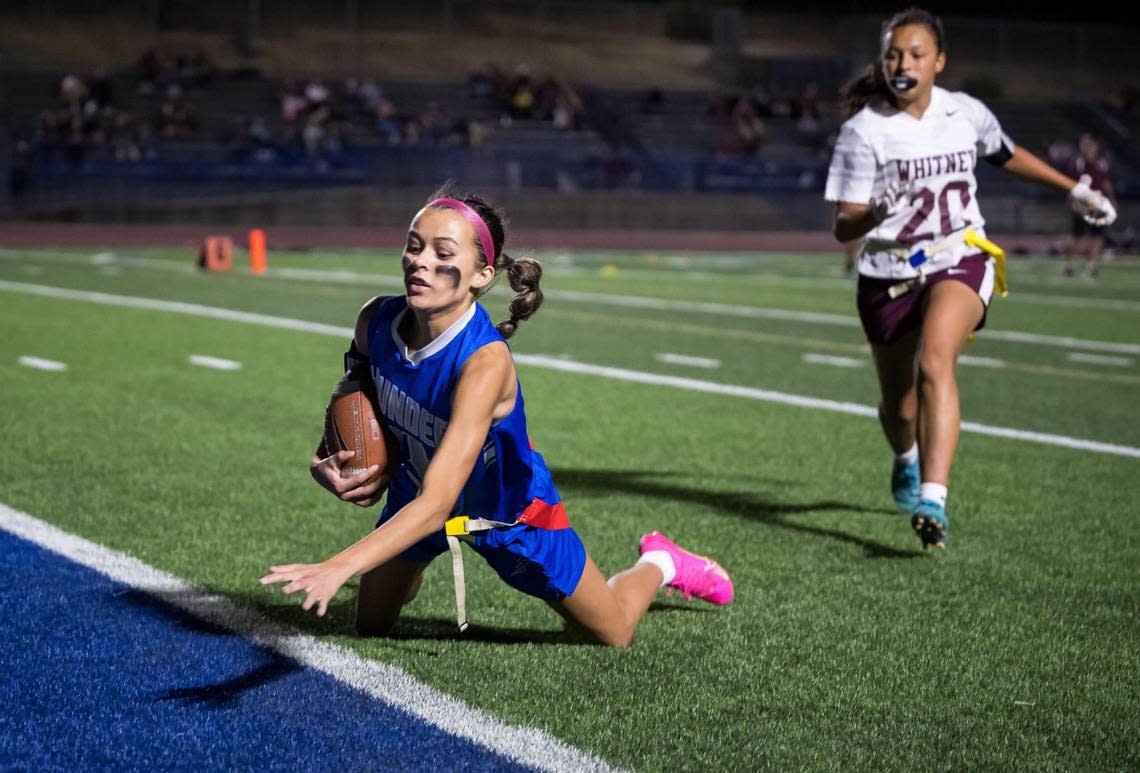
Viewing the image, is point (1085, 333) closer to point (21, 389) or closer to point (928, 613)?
point (21, 389)

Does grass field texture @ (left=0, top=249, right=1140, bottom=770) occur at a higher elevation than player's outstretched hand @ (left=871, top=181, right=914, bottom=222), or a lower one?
lower

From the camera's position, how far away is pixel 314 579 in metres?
2.88

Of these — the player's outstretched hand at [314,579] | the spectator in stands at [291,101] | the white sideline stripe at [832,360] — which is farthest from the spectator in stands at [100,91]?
the player's outstretched hand at [314,579]

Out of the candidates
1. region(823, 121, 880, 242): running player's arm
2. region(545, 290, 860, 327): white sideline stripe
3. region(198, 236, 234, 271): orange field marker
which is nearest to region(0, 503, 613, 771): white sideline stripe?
region(823, 121, 880, 242): running player's arm

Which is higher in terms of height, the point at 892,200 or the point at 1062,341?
the point at 892,200

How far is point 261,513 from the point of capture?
220 inches

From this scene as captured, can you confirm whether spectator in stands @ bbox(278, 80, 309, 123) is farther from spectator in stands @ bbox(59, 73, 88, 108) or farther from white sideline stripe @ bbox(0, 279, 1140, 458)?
white sideline stripe @ bbox(0, 279, 1140, 458)

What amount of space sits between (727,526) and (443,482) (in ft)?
8.05

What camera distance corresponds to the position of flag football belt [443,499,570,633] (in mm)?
3549

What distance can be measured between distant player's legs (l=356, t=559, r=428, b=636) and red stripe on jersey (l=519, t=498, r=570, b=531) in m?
0.35

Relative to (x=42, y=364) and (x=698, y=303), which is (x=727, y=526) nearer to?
(x=42, y=364)

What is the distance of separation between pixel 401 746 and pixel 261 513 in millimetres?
2553

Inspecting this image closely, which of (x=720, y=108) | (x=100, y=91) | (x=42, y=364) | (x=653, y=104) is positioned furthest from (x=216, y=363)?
(x=720, y=108)

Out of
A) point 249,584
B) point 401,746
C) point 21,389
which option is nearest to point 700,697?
point 401,746
